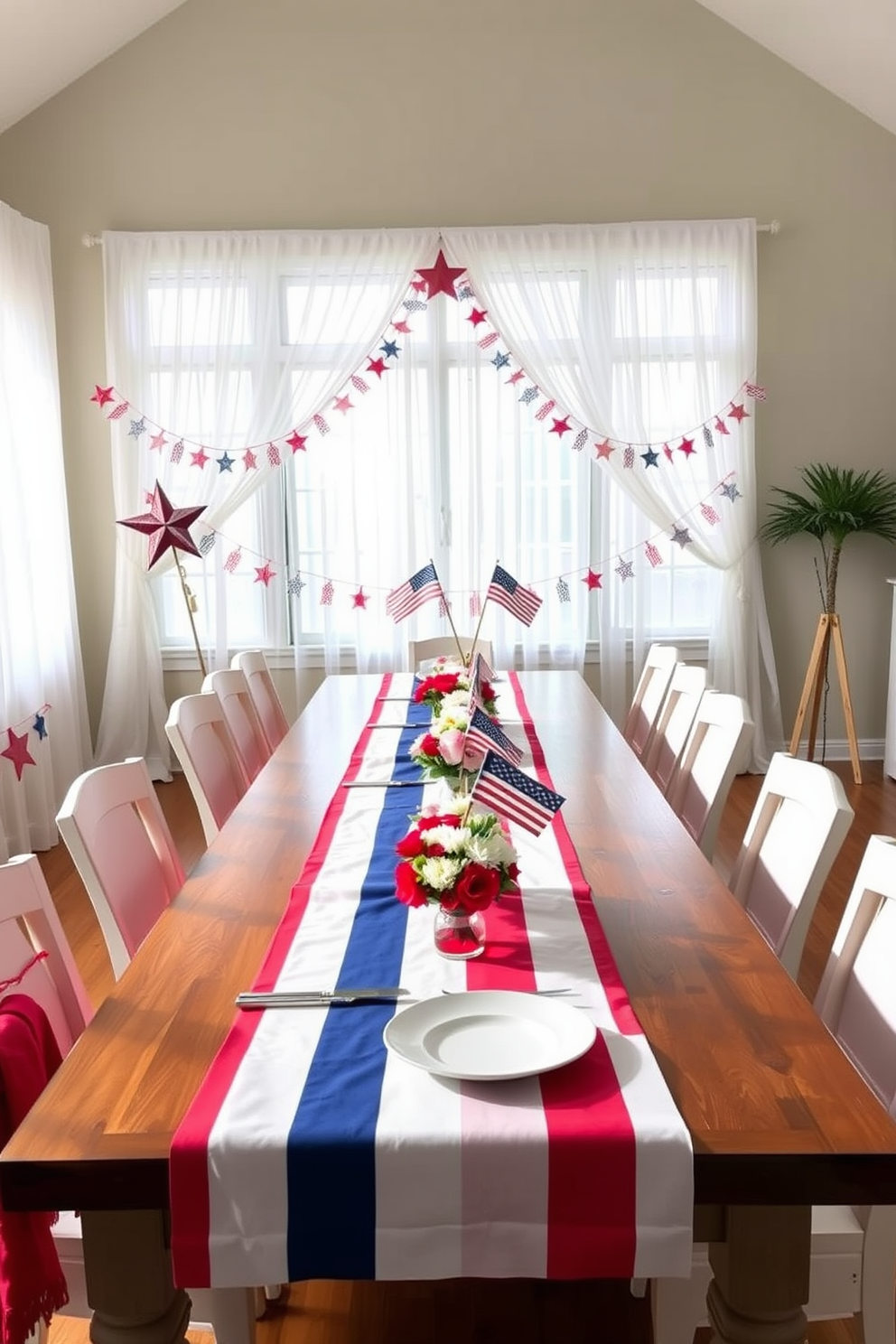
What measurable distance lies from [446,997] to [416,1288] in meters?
0.95

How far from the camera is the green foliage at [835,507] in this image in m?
5.28

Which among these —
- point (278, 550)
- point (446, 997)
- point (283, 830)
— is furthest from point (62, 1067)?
point (278, 550)

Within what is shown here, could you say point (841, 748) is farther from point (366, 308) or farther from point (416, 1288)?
point (416, 1288)

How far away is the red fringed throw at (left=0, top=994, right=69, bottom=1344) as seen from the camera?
1291 millimetres

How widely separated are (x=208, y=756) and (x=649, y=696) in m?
1.54

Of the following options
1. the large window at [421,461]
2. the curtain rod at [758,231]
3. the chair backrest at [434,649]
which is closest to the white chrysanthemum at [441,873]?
the chair backrest at [434,649]

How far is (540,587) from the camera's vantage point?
563cm

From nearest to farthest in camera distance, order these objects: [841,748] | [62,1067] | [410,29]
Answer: [62,1067]
[410,29]
[841,748]

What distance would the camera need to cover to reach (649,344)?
545 cm

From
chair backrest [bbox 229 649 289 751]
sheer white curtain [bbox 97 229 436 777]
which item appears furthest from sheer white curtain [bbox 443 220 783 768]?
chair backrest [bbox 229 649 289 751]

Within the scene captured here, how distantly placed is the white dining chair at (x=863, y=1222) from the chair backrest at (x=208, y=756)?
152 cm

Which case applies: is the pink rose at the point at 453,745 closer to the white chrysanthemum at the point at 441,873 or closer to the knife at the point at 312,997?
the white chrysanthemum at the point at 441,873

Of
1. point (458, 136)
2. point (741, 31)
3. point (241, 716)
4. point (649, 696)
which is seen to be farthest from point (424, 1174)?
point (741, 31)

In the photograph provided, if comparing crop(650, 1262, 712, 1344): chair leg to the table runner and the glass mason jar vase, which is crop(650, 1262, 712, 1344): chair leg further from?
the glass mason jar vase
